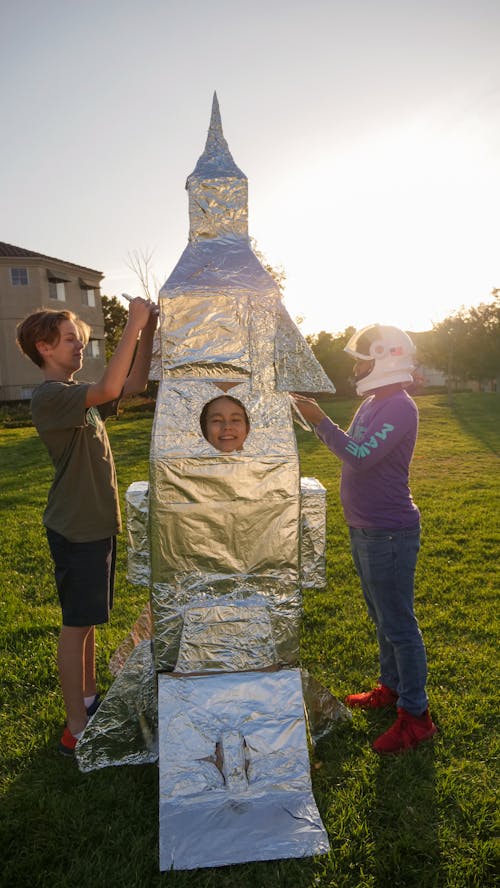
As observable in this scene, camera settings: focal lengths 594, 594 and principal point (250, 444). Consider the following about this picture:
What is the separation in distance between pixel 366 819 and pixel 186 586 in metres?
1.26

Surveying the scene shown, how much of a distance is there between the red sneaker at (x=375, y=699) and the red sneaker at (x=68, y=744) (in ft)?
4.91

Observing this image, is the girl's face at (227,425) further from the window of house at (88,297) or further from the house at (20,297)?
the window of house at (88,297)

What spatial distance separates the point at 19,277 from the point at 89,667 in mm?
24252

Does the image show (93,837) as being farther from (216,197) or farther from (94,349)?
(94,349)

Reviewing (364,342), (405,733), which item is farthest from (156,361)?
(405,733)

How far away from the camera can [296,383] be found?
2.73 metres

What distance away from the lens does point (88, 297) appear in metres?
27.7

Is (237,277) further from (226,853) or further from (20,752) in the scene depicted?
(20,752)

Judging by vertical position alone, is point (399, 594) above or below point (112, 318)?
below

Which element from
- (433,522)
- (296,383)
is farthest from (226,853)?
(433,522)

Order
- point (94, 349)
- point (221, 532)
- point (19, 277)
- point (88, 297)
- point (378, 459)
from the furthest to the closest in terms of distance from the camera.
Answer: point (94, 349), point (88, 297), point (19, 277), point (378, 459), point (221, 532)

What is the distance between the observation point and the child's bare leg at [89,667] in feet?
10.6

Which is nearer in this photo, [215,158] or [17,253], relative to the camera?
[215,158]

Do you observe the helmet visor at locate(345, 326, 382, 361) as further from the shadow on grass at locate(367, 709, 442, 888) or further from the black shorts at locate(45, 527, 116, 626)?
the shadow on grass at locate(367, 709, 442, 888)
